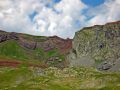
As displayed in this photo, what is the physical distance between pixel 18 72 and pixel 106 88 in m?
71.1

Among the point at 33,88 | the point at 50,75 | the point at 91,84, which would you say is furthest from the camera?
the point at 50,75

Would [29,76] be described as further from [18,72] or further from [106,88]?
[106,88]

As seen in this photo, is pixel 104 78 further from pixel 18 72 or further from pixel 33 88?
pixel 18 72

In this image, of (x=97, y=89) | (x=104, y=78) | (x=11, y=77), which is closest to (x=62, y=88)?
(x=97, y=89)

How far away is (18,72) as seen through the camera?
612ft

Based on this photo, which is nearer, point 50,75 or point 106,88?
point 106,88

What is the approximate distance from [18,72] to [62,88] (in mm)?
54948

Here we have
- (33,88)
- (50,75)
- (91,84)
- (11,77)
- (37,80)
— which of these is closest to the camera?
(33,88)

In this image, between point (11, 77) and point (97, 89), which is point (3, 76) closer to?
point (11, 77)

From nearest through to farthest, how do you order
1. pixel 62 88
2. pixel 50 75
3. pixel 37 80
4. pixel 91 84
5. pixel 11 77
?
pixel 62 88 → pixel 91 84 → pixel 37 80 → pixel 11 77 → pixel 50 75

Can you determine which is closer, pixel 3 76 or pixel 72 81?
pixel 72 81

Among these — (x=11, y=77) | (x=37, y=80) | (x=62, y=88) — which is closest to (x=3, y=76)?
(x=11, y=77)

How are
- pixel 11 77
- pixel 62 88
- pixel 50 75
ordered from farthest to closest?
pixel 50 75
pixel 11 77
pixel 62 88

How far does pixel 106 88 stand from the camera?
130250 mm
